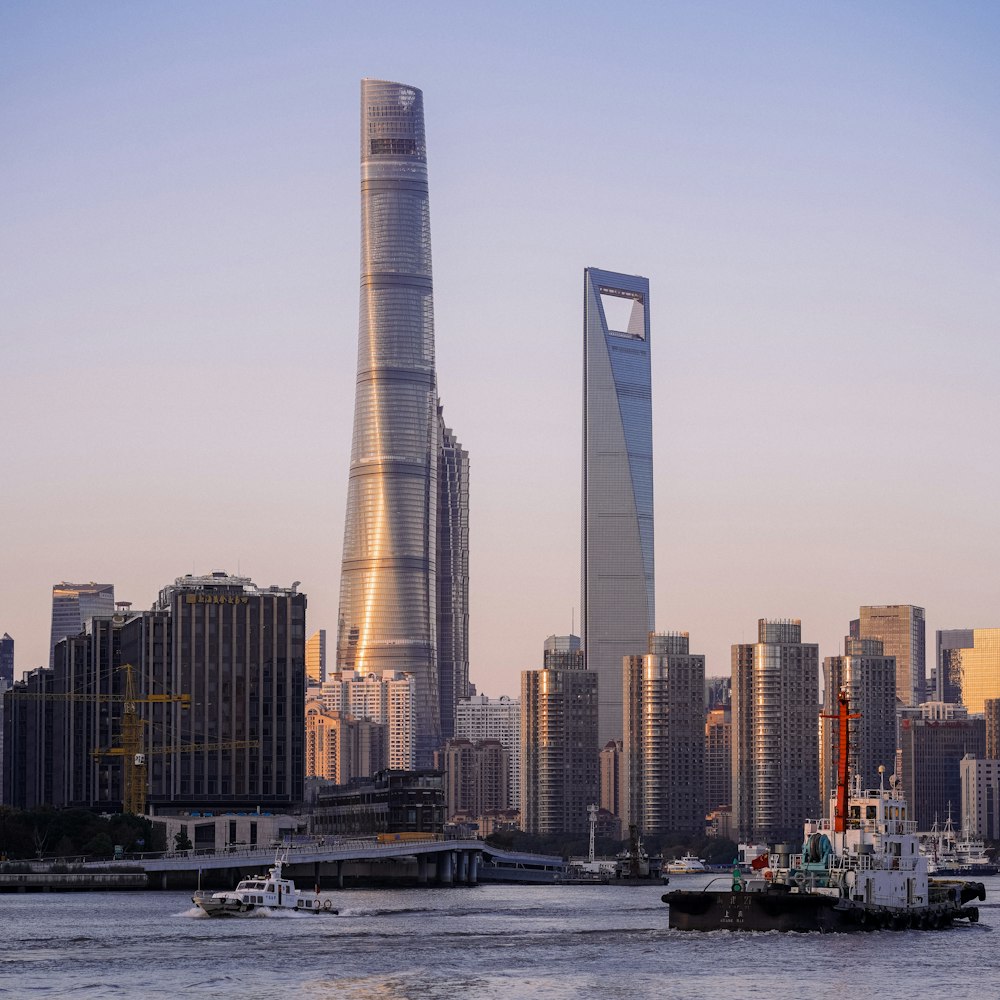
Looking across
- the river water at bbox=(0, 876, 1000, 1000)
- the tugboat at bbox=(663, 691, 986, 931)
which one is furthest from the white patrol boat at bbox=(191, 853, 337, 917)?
the tugboat at bbox=(663, 691, 986, 931)

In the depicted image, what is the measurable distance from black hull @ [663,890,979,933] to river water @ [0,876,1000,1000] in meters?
1.00

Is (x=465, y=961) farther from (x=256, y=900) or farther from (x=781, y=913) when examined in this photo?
(x=256, y=900)

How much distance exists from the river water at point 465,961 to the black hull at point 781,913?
100 centimetres

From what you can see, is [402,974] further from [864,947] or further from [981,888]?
[981,888]

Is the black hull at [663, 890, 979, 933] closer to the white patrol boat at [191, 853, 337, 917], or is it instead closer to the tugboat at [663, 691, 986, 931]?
the tugboat at [663, 691, 986, 931]

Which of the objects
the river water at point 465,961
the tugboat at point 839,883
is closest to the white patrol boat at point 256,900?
the river water at point 465,961

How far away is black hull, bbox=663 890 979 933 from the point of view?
480ft

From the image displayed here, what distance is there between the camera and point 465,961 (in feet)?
446

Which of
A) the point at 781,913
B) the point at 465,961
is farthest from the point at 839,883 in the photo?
the point at 465,961

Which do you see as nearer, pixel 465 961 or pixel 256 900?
pixel 465 961

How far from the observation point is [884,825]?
5960 inches

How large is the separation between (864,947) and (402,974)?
102 ft

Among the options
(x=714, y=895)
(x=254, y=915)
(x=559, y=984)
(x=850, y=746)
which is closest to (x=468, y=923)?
(x=254, y=915)

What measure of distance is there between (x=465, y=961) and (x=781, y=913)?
23679mm
